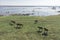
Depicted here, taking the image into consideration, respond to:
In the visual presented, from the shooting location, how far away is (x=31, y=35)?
19.4 meters

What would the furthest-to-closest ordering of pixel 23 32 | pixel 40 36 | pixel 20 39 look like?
pixel 23 32 → pixel 40 36 → pixel 20 39

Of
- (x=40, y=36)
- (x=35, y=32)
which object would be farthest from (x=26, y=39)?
(x=35, y=32)

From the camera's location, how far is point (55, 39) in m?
18.2

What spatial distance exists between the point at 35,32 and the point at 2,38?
421cm

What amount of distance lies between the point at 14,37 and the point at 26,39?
4.41ft

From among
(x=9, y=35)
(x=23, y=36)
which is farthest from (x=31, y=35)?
(x=9, y=35)

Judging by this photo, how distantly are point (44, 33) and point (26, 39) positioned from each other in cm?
244

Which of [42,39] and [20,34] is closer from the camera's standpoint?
[42,39]

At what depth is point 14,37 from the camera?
18516 millimetres

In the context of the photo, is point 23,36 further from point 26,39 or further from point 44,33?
point 44,33

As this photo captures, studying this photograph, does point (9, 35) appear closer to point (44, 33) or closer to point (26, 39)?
point (26, 39)

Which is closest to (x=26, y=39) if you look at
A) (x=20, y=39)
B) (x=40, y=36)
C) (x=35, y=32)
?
(x=20, y=39)

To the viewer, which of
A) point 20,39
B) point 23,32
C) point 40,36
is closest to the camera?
point 20,39

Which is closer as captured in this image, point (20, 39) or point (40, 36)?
point (20, 39)
